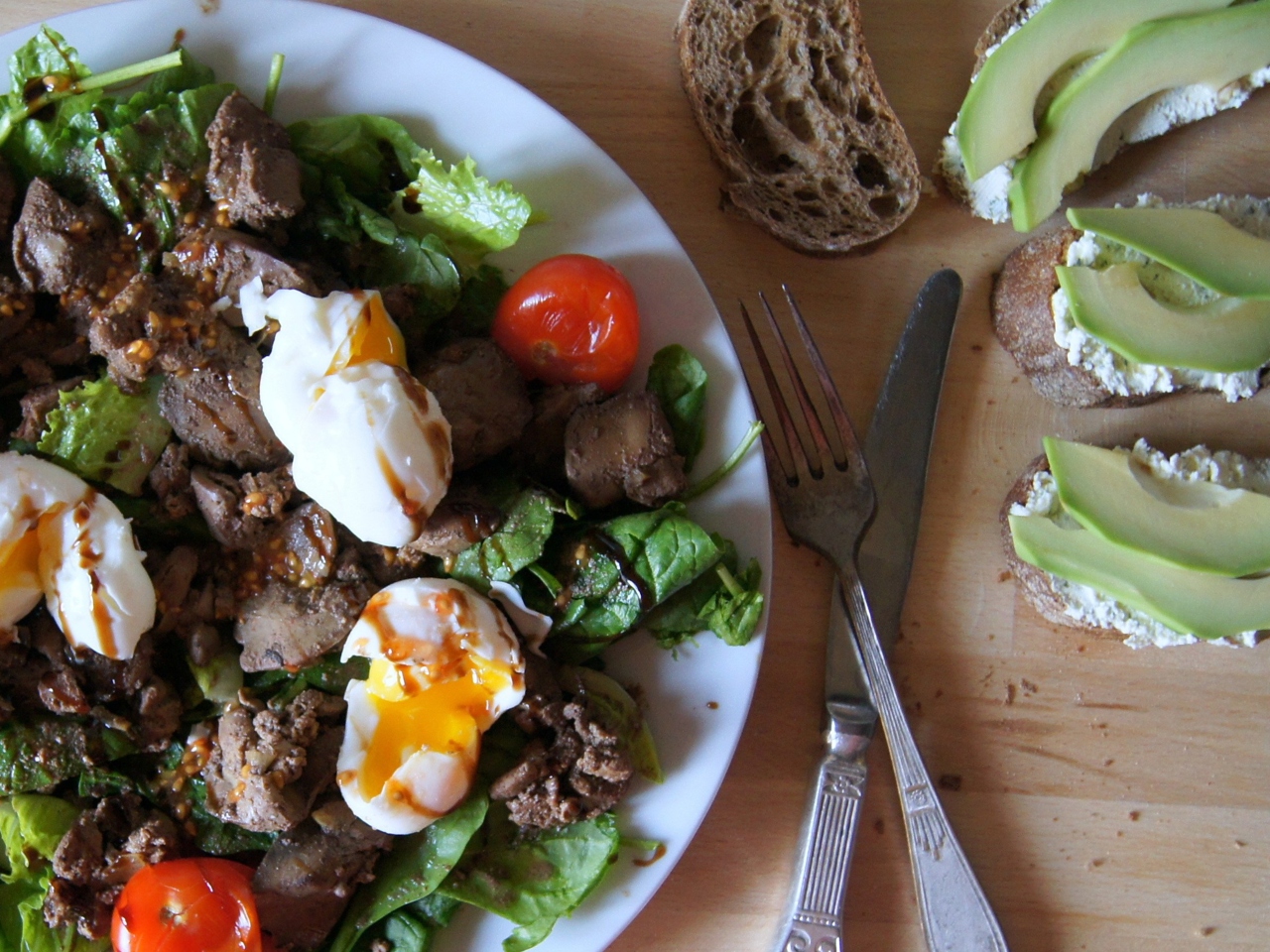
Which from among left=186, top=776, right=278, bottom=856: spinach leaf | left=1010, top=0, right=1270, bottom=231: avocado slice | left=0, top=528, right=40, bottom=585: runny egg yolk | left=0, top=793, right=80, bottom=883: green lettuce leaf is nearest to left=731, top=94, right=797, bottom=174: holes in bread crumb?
left=1010, top=0, right=1270, bottom=231: avocado slice

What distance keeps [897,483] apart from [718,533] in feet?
2.13

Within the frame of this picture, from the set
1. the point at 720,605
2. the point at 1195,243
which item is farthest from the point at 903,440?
the point at 1195,243

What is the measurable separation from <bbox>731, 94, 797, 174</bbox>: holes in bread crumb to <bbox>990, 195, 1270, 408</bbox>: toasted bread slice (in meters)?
0.77

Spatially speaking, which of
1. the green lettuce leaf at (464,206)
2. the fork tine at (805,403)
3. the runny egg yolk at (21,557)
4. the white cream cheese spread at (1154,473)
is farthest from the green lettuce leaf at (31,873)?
the white cream cheese spread at (1154,473)

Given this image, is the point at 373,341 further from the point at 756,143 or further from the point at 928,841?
the point at 928,841

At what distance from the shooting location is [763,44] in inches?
106

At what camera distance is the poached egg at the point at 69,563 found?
2088mm

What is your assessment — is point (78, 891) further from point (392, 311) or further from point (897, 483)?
point (897, 483)

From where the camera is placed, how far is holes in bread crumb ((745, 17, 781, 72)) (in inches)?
105

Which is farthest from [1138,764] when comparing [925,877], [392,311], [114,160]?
[114,160]

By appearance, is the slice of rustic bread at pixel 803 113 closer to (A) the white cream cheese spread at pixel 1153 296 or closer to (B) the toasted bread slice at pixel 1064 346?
(B) the toasted bread slice at pixel 1064 346

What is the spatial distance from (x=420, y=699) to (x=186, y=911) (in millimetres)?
724

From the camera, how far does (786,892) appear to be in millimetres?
2652

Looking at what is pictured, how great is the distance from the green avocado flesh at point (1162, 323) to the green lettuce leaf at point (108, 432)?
2.49 metres
